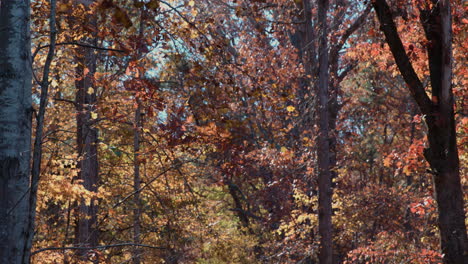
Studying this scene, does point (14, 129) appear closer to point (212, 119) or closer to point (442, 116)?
point (212, 119)

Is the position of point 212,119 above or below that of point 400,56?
below

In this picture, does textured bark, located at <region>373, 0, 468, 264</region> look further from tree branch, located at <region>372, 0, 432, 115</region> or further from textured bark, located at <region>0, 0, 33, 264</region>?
textured bark, located at <region>0, 0, 33, 264</region>

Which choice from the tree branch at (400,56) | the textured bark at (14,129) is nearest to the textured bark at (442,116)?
the tree branch at (400,56)

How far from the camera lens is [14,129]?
3570mm

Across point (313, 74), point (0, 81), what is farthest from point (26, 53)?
point (313, 74)

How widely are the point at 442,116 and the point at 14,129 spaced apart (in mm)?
5132

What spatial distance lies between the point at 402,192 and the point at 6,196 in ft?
44.2

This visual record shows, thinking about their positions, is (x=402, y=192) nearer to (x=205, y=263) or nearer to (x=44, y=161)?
(x=205, y=263)

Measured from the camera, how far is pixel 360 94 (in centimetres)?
2317

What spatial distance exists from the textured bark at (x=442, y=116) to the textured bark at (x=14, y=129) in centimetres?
461

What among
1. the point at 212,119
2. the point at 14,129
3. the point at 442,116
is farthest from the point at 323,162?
the point at 14,129

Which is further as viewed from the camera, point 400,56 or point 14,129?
point 400,56

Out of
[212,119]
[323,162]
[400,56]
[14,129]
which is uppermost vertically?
[400,56]

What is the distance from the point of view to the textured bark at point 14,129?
345cm
